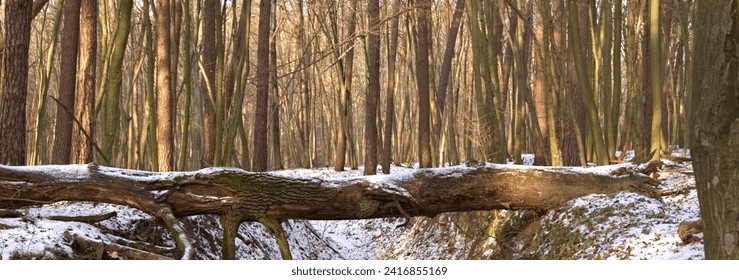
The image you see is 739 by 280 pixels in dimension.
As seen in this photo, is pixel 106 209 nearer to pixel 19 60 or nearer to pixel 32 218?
pixel 32 218

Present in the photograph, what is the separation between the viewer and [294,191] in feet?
23.0

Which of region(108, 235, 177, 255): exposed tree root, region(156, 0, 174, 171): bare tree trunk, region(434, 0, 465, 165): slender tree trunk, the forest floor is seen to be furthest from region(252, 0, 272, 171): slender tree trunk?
region(108, 235, 177, 255): exposed tree root

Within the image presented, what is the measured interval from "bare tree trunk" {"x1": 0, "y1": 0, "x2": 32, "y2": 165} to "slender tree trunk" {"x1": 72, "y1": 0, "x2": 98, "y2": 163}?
8.84 feet

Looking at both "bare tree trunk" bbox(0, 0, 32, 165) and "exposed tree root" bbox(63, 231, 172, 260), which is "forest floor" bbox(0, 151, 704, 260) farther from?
"bare tree trunk" bbox(0, 0, 32, 165)

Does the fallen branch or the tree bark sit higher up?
the tree bark

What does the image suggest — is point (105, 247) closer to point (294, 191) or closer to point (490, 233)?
point (294, 191)

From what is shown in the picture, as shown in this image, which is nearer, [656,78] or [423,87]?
[656,78]

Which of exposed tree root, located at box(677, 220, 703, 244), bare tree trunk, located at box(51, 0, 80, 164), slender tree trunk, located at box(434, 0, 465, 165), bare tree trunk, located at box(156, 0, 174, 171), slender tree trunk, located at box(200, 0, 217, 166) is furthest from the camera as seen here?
slender tree trunk, located at box(434, 0, 465, 165)

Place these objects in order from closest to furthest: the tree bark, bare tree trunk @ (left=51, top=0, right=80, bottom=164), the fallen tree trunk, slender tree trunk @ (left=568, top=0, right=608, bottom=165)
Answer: the tree bark → the fallen tree trunk → slender tree trunk @ (left=568, top=0, right=608, bottom=165) → bare tree trunk @ (left=51, top=0, right=80, bottom=164)

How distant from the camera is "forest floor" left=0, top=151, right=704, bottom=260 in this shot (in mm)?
5973

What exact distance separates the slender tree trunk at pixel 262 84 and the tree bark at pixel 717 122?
34.1 feet

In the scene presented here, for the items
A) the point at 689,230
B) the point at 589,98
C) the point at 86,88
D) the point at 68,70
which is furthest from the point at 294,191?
the point at 68,70

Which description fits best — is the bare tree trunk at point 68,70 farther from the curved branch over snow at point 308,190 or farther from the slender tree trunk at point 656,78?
the slender tree trunk at point 656,78

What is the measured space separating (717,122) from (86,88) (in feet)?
32.3
